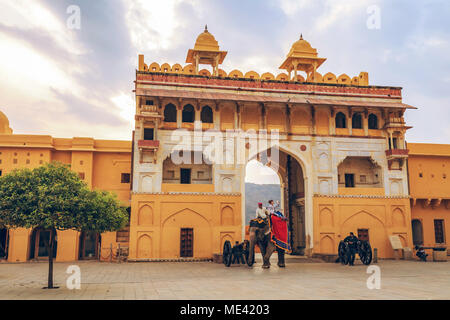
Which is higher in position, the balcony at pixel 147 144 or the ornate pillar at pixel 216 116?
the ornate pillar at pixel 216 116

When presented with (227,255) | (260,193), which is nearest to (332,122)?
(227,255)

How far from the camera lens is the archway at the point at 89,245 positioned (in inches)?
853

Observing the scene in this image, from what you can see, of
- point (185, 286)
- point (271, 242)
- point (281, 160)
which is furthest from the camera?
point (281, 160)

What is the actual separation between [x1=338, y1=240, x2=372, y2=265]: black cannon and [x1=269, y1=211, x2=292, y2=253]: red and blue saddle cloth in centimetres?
303

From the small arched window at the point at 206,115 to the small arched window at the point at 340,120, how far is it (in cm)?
706

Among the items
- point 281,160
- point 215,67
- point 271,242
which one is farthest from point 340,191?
point 215,67

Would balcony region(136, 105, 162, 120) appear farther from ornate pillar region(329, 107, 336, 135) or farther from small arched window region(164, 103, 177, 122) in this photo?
ornate pillar region(329, 107, 336, 135)

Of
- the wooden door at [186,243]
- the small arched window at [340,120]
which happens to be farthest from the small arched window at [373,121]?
the wooden door at [186,243]

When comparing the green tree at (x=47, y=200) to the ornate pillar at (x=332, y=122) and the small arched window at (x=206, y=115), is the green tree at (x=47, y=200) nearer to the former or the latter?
the small arched window at (x=206, y=115)

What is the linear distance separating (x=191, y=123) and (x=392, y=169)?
10947 mm

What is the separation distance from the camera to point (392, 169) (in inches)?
882

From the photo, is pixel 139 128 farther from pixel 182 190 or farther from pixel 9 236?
pixel 9 236

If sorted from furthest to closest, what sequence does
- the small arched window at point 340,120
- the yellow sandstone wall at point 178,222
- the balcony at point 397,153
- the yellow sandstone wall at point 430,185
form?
the yellow sandstone wall at point 430,185 → the small arched window at point 340,120 → the balcony at point 397,153 → the yellow sandstone wall at point 178,222

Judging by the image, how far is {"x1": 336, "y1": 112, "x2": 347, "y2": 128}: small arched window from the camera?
76.1ft
